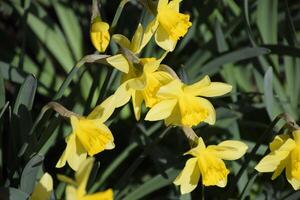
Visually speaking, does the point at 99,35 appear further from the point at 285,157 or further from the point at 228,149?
the point at 285,157

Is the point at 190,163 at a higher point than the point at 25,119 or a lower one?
lower

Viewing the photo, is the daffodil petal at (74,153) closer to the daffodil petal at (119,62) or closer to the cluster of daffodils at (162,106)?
the cluster of daffodils at (162,106)

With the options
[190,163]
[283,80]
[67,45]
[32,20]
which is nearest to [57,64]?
[67,45]

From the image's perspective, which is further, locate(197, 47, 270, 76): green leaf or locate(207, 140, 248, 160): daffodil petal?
locate(197, 47, 270, 76): green leaf

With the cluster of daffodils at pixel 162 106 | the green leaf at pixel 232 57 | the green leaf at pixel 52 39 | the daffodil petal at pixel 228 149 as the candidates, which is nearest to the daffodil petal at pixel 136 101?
the cluster of daffodils at pixel 162 106

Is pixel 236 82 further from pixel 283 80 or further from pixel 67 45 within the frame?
pixel 67 45

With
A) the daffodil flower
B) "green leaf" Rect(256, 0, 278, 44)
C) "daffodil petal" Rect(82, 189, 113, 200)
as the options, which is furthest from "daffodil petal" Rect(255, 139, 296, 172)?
"green leaf" Rect(256, 0, 278, 44)

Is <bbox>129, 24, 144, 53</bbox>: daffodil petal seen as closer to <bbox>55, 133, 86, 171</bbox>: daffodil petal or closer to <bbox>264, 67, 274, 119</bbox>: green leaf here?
<bbox>55, 133, 86, 171</bbox>: daffodil petal

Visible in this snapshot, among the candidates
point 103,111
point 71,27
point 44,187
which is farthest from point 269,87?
point 71,27
